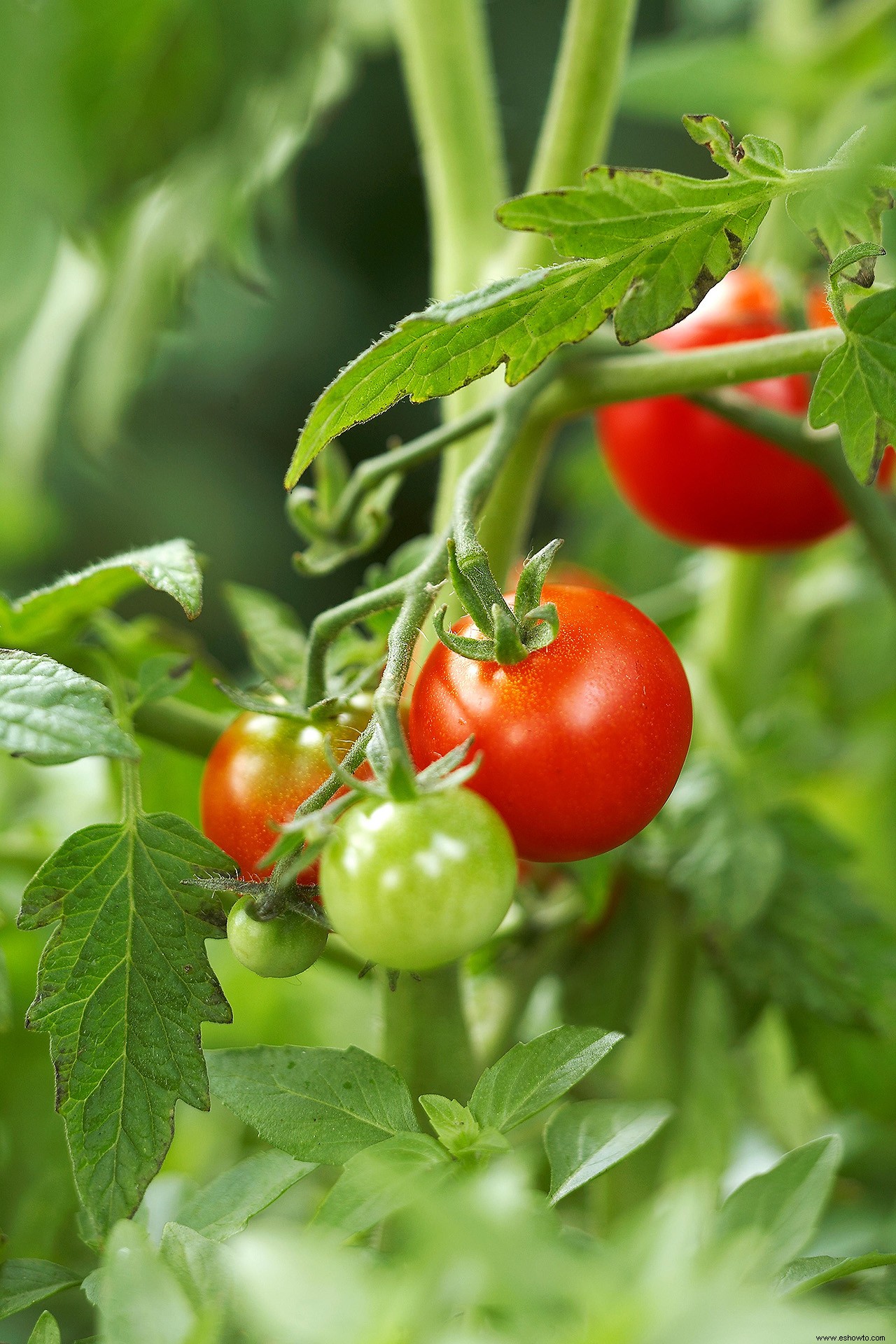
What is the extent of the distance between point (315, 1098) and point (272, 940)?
4 centimetres

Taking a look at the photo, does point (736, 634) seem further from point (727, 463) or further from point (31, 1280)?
point (31, 1280)

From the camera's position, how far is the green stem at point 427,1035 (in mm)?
323

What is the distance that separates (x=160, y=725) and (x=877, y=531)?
240 millimetres

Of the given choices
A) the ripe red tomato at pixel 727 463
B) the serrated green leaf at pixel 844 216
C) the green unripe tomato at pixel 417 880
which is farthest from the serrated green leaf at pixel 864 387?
the ripe red tomato at pixel 727 463

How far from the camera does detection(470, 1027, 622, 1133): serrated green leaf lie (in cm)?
24

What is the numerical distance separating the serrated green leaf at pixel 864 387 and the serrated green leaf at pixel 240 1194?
20 centimetres

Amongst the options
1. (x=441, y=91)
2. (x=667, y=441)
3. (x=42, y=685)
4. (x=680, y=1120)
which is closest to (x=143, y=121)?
(x=441, y=91)

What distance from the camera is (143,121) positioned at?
0.53 meters

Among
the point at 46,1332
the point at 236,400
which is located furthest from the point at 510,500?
the point at 236,400

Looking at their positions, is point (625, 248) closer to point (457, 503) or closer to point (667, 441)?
point (457, 503)

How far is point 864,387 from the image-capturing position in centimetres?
27

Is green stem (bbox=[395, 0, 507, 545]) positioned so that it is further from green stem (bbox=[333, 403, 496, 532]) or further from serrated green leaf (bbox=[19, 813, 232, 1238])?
serrated green leaf (bbox=[19, 813, 232, 1238])

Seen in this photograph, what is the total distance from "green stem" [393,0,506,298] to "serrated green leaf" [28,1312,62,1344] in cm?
35

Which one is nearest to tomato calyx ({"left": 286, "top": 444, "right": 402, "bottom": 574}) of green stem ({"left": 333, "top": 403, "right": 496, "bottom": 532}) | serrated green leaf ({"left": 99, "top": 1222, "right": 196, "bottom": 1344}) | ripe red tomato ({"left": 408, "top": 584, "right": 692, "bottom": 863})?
green stem ({"left": 333, "top": 403, "right": 496, "bottom": 532})
